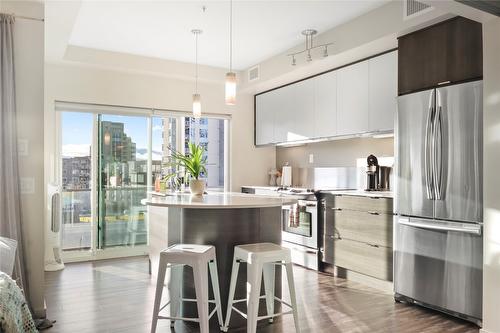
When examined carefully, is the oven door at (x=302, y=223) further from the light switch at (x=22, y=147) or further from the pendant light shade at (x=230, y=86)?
the light switch at (x=22, y=147)

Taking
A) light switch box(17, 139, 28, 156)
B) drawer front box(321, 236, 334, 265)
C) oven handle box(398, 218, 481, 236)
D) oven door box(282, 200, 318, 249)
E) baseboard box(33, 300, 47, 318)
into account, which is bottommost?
baseboard box(33, 300, 47, 318)

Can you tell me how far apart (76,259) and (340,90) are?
12.9 ft

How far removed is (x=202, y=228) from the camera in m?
2.98

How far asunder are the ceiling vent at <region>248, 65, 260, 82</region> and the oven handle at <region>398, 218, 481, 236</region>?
3.05 m

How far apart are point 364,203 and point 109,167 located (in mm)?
3428

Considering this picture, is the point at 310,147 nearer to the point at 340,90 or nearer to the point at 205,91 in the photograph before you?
the point at 340,90

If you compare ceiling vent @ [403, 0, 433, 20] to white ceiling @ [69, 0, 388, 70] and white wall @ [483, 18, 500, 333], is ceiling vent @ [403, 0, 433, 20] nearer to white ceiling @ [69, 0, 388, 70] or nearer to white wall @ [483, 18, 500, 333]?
white ceiling @ [69, 0, 388, 70]

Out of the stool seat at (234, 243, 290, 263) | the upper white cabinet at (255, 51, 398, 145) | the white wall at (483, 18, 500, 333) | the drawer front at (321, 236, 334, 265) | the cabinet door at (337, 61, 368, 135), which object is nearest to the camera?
the stool seat at (234, 243, 290, 263)

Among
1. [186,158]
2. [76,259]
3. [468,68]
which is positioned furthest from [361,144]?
[76,259]

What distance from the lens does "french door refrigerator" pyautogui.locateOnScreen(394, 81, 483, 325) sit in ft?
10.00

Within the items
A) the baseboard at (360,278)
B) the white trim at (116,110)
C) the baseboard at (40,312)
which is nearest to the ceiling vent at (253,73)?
the white trim at (116,110)

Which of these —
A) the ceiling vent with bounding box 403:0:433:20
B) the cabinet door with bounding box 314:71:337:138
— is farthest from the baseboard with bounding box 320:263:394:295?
the ceiling vent with bounding box 403:0:433:20

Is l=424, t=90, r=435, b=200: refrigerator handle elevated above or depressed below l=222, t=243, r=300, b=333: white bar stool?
above

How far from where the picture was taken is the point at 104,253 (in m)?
5.40
